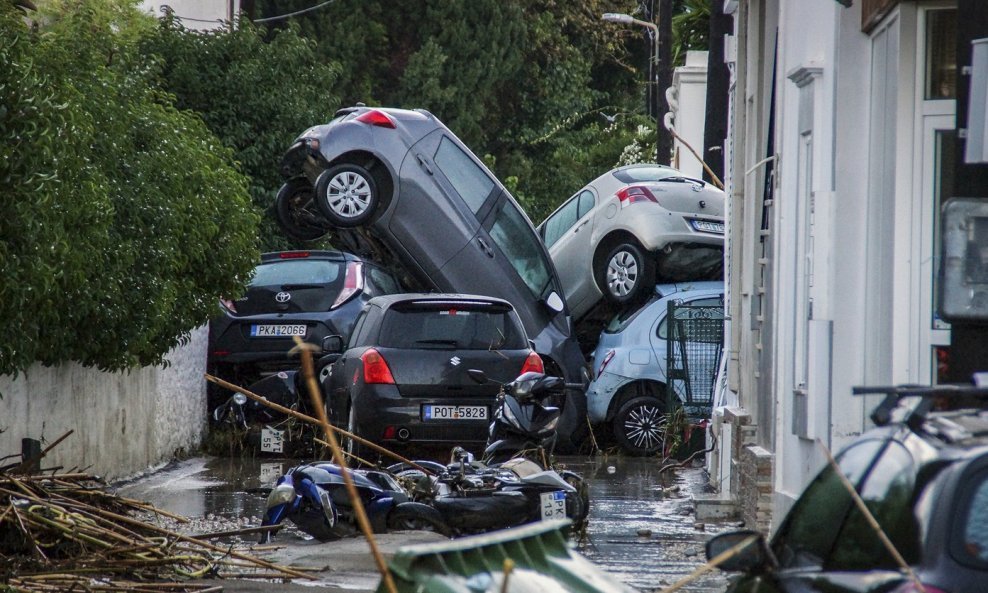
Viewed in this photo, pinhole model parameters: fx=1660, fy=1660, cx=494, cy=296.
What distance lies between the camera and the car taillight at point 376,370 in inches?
555

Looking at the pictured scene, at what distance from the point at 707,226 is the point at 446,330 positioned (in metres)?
5.29

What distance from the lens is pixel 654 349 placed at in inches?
669

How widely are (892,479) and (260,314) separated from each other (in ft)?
44.1

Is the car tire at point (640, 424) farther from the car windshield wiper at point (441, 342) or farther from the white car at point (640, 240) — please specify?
the car windshield wiper at point (441, 342)

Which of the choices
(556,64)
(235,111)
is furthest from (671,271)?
(556,64)

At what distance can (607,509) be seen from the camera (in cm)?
1220

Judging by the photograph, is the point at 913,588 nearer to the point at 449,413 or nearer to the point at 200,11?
the point at 449,413

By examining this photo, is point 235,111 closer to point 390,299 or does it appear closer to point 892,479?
point 390,299

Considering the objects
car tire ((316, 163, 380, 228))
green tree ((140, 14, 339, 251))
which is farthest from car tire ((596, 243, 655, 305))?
green tree ((140, 14, 339, 251))

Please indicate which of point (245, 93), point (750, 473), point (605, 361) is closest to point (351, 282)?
point (605, 361)

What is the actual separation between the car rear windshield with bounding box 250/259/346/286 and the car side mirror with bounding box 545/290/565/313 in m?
2.19

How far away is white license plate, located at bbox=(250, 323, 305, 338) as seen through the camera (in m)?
16.7

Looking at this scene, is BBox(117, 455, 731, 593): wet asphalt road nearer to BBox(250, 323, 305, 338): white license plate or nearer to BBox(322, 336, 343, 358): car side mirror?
BBox(322, 336, 343, 358): car side mirror

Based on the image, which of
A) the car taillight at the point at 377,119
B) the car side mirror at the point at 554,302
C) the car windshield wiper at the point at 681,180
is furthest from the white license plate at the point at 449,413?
the car windshield wiper at the point at 681,180
